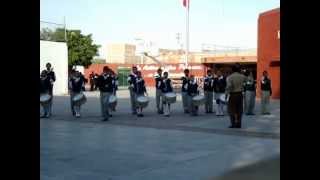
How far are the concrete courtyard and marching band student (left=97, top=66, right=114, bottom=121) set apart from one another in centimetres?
46

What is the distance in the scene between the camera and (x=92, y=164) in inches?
339

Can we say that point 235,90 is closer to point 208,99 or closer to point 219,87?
point 219,87

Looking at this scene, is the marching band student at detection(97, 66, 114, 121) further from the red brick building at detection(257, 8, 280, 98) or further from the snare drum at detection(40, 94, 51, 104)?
the red brick building at detection(257, 8, 280, 98)

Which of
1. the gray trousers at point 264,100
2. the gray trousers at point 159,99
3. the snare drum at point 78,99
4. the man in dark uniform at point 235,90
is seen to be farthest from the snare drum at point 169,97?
the man in dark uniform at point 235,90

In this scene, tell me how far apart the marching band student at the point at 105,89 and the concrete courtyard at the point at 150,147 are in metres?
0.46

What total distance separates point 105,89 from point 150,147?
6.66 meters

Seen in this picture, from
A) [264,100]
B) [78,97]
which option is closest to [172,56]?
[264,100]

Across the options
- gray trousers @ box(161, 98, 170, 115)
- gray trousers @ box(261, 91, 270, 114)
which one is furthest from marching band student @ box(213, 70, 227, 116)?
gray trousers @ box(161, 98, 170, 115)

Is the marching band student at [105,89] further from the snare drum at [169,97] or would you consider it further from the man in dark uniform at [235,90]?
the man in dark uniform at [235,90]

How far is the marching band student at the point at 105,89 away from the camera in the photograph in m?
17.1

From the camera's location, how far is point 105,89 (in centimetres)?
1717
